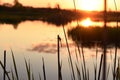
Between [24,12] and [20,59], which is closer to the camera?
[20,59]

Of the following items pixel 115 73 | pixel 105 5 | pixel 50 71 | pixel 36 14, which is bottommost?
pixel 36 14

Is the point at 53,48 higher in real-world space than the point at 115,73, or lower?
lower

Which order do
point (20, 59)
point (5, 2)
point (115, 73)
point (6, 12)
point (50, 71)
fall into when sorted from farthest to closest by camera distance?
1. point (6, 12)
2. point (5, 2)
3. point (20, 59)
4. point (50, 71)
5. point (115, 73)

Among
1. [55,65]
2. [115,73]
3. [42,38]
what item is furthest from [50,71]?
[42,38]

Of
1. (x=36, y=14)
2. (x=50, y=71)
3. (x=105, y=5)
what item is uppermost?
(x=105, y=5)

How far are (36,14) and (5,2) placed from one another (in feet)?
24.5

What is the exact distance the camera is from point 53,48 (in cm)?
1577

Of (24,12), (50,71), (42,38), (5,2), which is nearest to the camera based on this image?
(50,71)

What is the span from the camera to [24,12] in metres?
38.3

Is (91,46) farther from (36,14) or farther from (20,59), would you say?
(36,14)

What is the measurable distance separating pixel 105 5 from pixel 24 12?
37072 mm

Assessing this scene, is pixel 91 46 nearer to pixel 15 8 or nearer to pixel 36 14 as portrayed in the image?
pixel 15 8

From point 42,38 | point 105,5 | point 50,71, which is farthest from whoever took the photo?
point 42,38

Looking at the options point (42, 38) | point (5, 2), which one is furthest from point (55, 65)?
point (5, 2)
